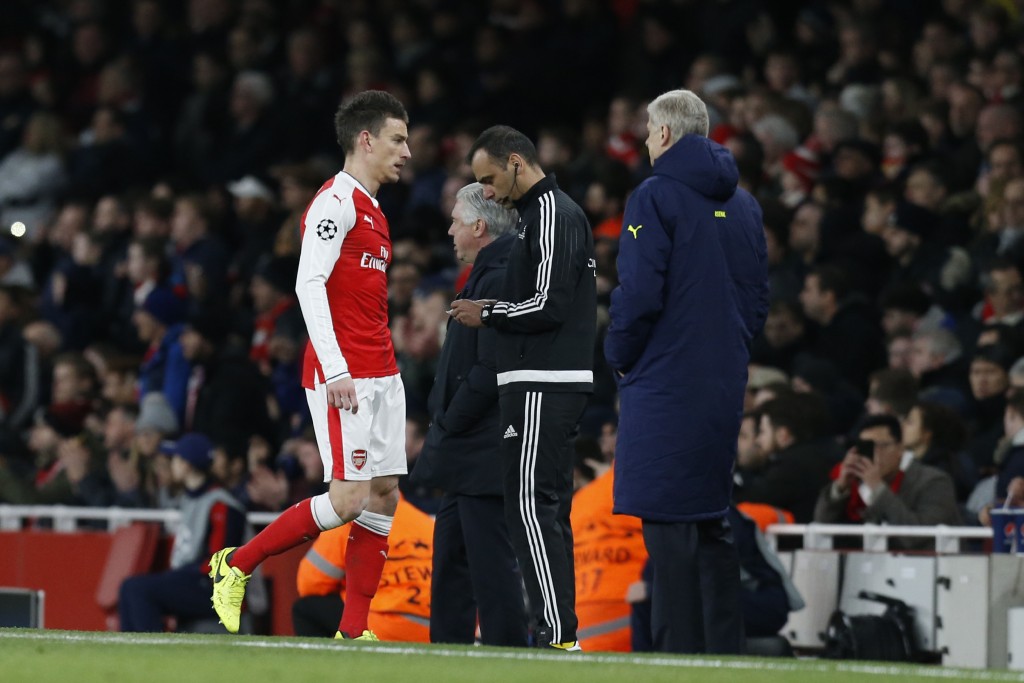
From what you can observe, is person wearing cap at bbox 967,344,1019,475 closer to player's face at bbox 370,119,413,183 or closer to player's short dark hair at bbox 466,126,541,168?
player's short dark hair at bbox 466,126,541,168

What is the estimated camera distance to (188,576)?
37.0ft

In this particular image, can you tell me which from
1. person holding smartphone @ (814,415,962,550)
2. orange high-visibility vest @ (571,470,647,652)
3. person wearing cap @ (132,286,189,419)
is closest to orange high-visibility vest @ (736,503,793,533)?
person holding smartphone @ (814,415,962,550)

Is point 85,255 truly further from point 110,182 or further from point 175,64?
point 175,64

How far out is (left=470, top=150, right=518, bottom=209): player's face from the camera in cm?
729

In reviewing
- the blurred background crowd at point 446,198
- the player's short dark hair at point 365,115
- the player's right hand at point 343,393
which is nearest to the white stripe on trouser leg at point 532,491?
the player's right hand at point 343,393

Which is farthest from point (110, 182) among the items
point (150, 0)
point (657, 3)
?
point (657, 3)

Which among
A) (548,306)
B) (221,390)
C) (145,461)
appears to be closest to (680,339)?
(548,306)

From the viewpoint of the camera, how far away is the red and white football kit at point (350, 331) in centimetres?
723

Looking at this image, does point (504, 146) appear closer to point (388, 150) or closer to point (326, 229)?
point (388, 150)

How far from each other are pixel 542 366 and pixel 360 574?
1093 millimetres

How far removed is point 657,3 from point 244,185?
12.2 feet

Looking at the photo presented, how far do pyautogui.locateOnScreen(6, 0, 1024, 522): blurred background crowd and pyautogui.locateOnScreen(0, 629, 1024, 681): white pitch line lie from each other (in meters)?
3.52

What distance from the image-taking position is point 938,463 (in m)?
10.1

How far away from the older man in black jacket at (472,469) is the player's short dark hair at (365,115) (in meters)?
0.60
